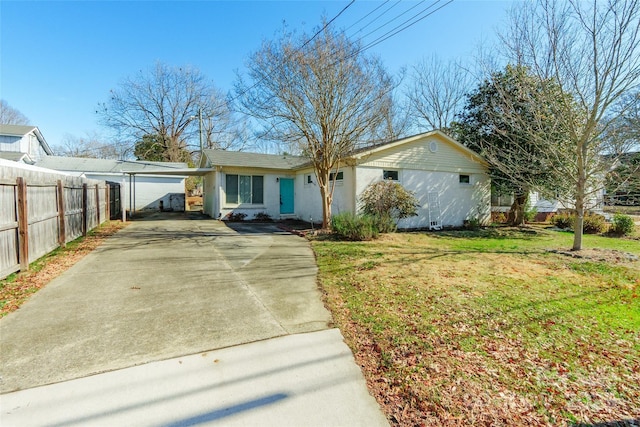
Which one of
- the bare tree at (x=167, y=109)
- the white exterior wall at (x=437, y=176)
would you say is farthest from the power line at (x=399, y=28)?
the bare tree at (x=167, y=109)

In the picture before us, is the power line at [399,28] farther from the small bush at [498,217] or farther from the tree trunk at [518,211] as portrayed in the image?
the small bush at [498,217]

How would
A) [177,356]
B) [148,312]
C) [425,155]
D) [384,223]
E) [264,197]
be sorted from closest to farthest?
[177,356]
[148,312]
[384,223]
[425,155]
[264,197]

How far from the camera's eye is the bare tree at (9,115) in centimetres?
3494

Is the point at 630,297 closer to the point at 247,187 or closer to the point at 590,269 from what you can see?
the point at 590,269

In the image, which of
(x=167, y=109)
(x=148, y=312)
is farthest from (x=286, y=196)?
(x=167, y=109)

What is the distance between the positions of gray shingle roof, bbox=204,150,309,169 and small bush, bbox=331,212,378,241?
5755 millimetres

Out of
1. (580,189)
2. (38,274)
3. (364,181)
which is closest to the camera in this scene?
(38,274)

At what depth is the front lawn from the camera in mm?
2416

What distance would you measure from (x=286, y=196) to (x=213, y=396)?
14.7 m

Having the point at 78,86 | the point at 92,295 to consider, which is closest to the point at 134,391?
the point at 92,295

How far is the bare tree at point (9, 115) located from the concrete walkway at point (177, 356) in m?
45.1

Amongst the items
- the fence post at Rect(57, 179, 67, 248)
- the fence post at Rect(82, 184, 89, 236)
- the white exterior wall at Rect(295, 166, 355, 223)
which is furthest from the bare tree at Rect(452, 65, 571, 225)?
the fence post at Rect(82, 184, 89, 236)

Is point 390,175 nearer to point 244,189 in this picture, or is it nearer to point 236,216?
point 244,189

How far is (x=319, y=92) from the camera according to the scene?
32.6 ft
